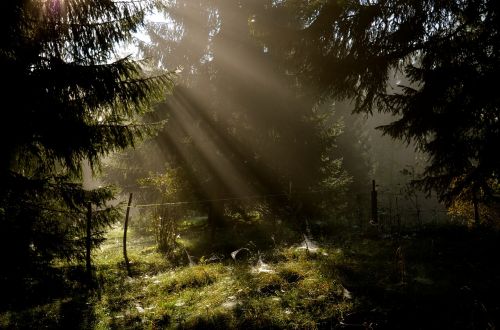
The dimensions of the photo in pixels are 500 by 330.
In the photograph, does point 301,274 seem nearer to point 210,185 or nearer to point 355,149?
point 210,185

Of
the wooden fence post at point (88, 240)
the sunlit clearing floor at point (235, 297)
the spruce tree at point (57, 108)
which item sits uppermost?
the spruce tree at point (57, 108)

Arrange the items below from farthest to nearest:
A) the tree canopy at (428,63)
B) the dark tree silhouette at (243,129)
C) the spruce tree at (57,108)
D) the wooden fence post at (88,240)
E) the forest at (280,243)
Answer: the dark tree silhouette at (243,129) → the wooden fence post at (88,240) → the tree canopy at (428,63) → the spruce tree at (57,108) → the forest at (280,243)

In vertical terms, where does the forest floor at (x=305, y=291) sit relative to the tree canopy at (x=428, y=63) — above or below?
below

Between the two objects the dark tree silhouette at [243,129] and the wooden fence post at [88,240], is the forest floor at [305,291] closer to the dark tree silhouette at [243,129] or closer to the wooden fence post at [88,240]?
the wooden fence post at [88,240]

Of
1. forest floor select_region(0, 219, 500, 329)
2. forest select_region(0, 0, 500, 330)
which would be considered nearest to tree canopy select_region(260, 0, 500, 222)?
forest select_region(0, 0, 500, 330)

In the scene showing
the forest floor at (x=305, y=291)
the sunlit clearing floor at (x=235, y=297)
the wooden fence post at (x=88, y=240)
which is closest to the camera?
the forest floor at (x=305, y=291)

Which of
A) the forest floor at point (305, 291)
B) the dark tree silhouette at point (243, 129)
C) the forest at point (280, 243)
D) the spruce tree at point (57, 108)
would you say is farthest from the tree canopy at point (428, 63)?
the dark tree silhouette at point (243, 129)

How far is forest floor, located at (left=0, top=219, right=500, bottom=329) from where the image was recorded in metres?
4.86

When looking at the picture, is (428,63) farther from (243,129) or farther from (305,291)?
(243,129)

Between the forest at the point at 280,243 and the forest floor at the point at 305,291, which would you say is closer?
the forest floor at the point at 305,291

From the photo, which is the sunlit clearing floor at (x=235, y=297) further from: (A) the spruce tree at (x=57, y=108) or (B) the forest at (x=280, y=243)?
(A) the spruce tree at (x=57, y=108)

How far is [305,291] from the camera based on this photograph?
598cm

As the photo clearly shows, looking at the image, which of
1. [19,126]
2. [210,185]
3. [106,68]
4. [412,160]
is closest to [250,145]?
[210,185]

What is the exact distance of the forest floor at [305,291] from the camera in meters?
4.86
